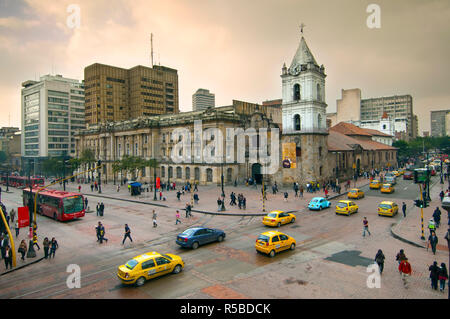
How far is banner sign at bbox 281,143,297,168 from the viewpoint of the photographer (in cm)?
4672

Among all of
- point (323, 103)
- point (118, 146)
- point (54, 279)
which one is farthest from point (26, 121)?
point (54, 279)

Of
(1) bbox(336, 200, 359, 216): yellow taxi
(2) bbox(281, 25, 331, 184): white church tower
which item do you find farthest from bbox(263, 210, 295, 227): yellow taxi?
(2) bbox(281, 25, 331, 184): white church tower

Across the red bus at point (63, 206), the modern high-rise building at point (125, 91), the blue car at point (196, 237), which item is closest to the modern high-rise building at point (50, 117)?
the modern high-rise building at point (125, 91)

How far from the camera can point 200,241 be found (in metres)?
20.0

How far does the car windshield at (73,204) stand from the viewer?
2930cm

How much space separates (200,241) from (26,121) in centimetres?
13069

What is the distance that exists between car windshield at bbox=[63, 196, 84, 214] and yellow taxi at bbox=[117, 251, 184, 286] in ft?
59.5

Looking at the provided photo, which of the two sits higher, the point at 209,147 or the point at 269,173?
the point at 209,147

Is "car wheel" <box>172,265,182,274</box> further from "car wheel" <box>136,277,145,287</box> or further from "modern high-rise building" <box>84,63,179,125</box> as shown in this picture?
"modern high-rise building" <box>84,63,179,125</box>

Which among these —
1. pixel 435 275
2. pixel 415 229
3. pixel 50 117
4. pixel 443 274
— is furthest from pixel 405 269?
pixel 50 117

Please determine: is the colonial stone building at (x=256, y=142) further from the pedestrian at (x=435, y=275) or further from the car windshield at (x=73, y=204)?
the pedestrian at (x=435, y=275)

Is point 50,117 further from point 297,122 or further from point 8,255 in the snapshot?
point 8,255

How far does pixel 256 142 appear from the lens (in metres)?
53.7
